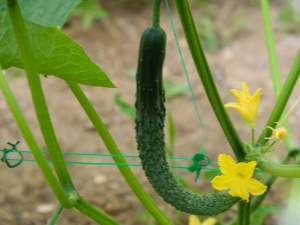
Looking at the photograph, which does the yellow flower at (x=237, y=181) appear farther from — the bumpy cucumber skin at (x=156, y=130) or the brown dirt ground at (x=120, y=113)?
the brown dirt ground at (x=120, y=113)

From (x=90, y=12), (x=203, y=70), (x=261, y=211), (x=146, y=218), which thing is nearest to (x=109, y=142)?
(x=203, y=70)

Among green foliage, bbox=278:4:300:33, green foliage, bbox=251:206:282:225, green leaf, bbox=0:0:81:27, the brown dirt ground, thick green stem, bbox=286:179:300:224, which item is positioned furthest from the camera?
green foliage, bbox=278:4:300:33

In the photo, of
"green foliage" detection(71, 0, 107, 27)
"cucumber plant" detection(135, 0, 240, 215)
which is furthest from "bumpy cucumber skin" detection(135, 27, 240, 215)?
"green foliage" detection(71, 0, 107, 27)

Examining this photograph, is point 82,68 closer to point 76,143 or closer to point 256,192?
point 256,192

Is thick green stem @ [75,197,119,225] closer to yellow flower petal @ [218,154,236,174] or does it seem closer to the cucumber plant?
the cucumber plant

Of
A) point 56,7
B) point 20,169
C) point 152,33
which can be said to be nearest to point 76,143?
point 20,169

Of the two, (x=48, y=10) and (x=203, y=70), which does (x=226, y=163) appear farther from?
(x=48, y=10)
